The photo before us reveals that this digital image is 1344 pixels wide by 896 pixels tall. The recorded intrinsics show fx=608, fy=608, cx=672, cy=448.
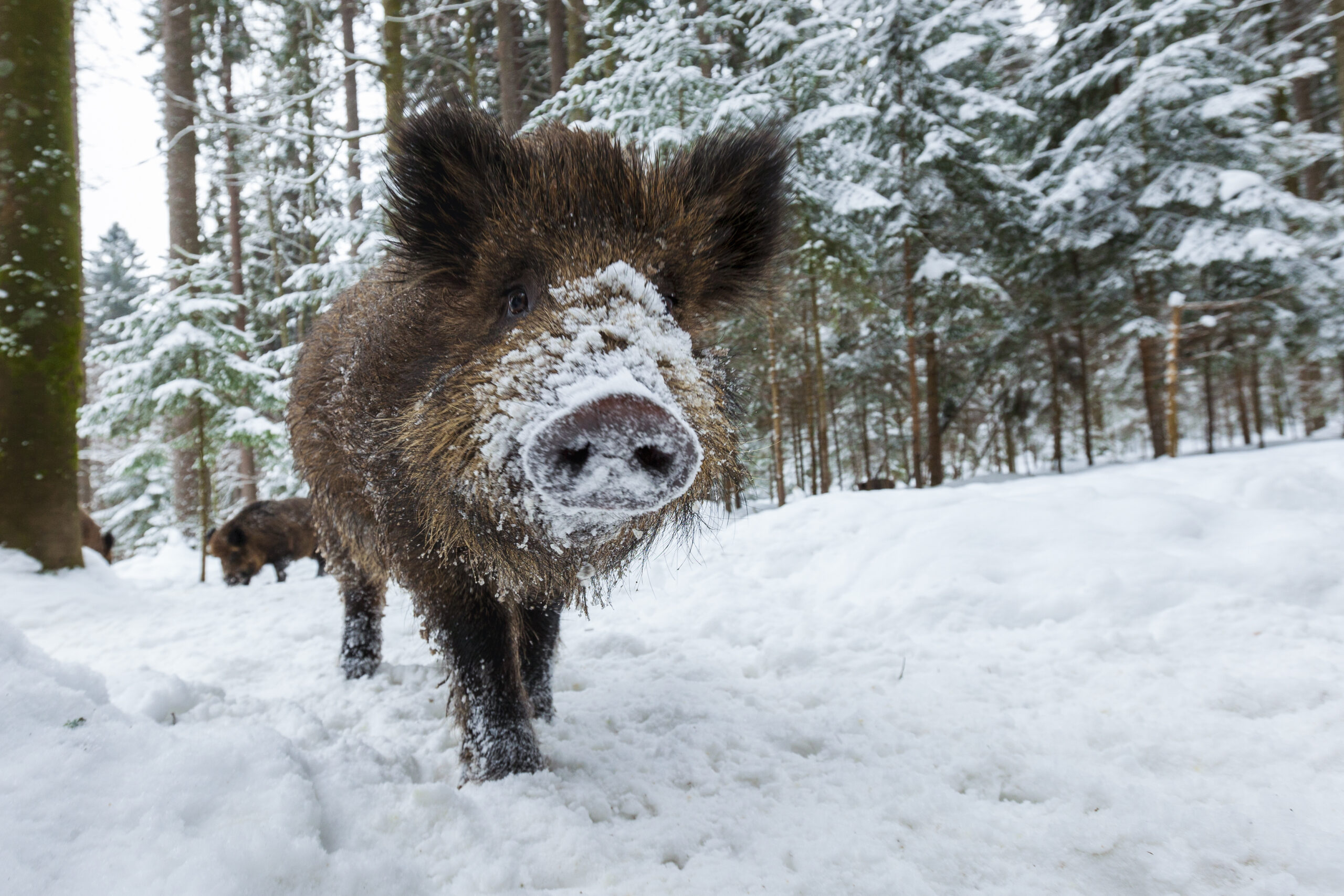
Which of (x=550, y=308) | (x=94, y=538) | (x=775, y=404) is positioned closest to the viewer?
(x=550, y=308)

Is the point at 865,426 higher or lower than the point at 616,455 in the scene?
higher

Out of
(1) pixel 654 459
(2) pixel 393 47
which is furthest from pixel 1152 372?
(1) pixel 654 459

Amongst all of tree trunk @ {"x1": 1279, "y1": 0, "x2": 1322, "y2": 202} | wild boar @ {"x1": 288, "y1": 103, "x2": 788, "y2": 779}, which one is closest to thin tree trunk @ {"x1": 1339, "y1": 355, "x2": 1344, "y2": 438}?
tree trunk @ {"x1": 1279, "y1": 0, "x2": 1322, "y2": 202}

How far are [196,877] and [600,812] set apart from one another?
1026 millimetres

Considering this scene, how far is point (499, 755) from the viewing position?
1.97 m

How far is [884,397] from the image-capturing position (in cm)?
1500

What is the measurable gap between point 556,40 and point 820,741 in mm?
11443

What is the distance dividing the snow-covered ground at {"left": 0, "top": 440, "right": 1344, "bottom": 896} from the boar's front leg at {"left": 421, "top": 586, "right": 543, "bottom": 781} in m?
0.15

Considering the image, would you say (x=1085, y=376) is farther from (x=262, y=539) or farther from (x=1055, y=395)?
(x=262, y=539)

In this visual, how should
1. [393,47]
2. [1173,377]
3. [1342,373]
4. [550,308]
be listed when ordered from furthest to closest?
[1342,373] → [1173,377] → [393,47] → [550,308]

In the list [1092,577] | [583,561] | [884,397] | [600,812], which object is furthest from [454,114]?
[884,397]

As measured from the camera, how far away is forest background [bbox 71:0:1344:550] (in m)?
7.92

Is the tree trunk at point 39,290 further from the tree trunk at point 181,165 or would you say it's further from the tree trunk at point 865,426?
the tree trunk at point 865,426

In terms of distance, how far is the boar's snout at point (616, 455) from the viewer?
1.19m
